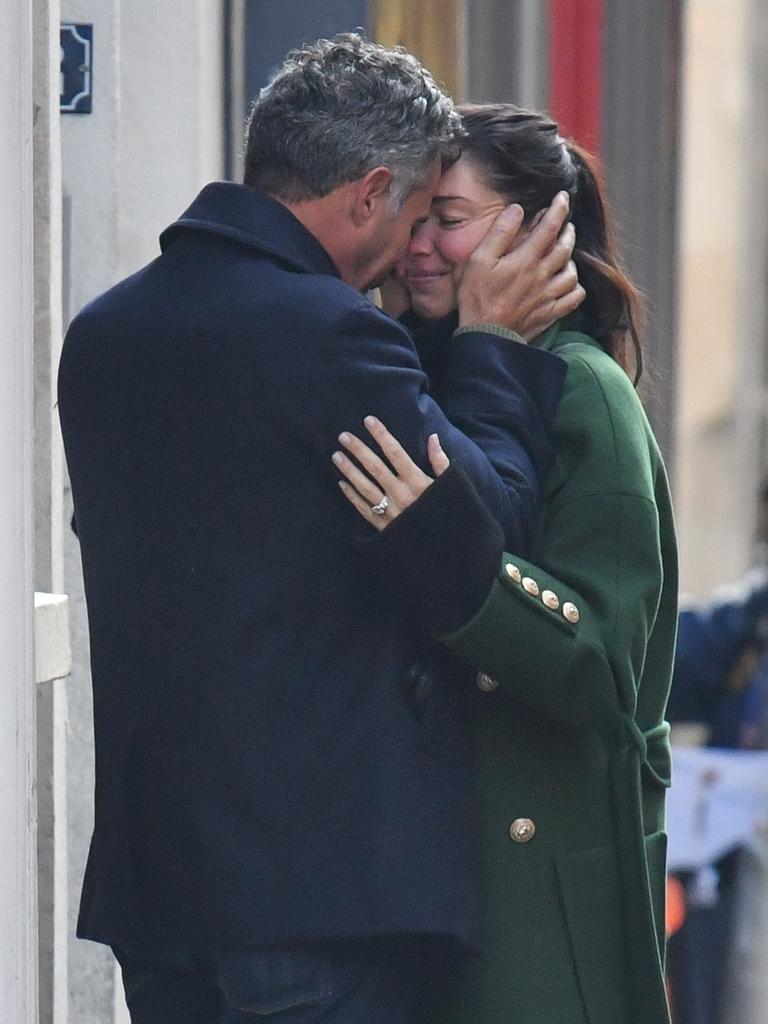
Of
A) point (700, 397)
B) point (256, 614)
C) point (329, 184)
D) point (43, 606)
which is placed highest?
point (329, 184)

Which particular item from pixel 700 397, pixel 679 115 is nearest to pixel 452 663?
pixel 679 115

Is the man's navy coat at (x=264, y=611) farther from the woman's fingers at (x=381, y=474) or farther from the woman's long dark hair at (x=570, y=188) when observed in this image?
the woman's long dark hair at (x=570, y=188)

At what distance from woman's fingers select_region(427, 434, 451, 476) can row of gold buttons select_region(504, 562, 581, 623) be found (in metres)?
0.14

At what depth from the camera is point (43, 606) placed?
9.12ft

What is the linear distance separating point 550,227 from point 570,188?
0.42ft

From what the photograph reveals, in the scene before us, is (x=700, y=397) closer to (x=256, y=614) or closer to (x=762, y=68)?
(x=762, y=68)

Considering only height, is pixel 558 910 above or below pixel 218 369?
below

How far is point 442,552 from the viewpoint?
209 centimetres

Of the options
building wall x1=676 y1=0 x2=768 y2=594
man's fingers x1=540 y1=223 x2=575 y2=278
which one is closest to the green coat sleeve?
man's fingers x1=540 y1=223 x2=575 y2=278

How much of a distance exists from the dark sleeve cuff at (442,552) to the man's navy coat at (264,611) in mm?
21

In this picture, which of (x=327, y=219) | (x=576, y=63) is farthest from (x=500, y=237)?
(x=576, y=63)

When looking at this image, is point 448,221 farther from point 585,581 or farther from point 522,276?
point 585,581

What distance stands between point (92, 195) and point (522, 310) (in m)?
1.44

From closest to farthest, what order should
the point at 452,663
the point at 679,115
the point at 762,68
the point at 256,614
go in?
the point at 256,614 < the point at 452,663 < the point at 679,115 < the point at 762,68
